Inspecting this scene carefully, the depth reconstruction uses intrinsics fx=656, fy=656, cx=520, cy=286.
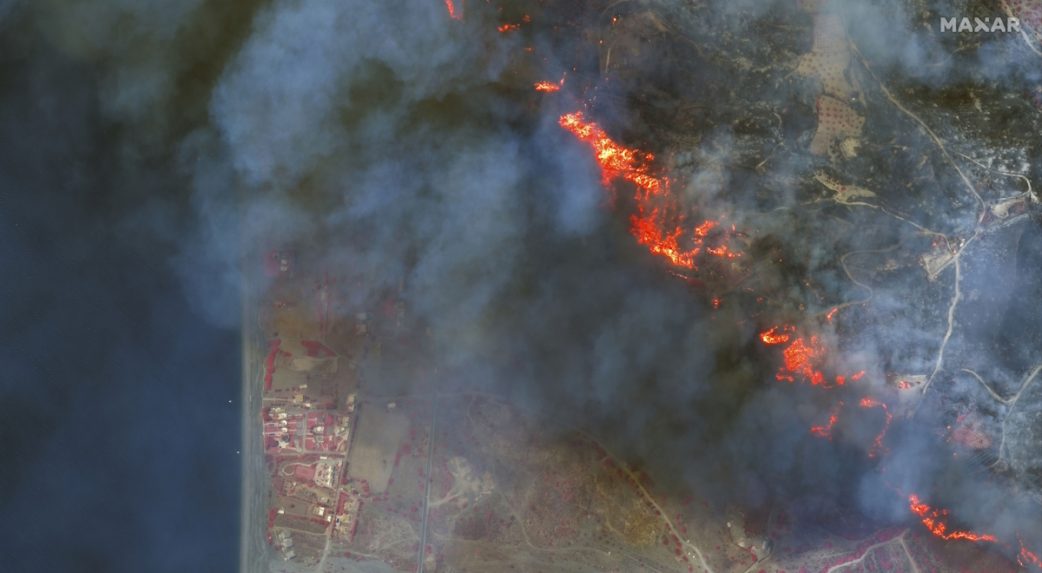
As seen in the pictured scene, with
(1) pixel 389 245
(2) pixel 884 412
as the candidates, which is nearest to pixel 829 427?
(2) pixel 884 412

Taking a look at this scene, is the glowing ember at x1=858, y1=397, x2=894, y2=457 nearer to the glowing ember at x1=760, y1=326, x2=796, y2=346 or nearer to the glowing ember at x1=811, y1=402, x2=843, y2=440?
the glowing ember at x1=811, y1=402, x2=843, y2=440

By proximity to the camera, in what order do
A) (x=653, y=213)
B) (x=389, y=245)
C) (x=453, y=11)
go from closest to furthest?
1. (x=653, y=213)
2. (x=389, y=245)
3. (x=453, y=11)

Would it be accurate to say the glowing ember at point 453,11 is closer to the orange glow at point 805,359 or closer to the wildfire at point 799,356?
the wildfire at point 799,356

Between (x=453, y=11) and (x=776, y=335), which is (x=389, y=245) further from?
(x=776, y=335)

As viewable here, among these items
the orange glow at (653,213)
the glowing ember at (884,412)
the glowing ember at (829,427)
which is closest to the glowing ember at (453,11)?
the orange glow at (653,213)

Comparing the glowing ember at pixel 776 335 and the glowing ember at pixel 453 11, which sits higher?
the glowing ember at pixel 453 11

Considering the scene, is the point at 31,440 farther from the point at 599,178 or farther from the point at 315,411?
the point at 599,178
